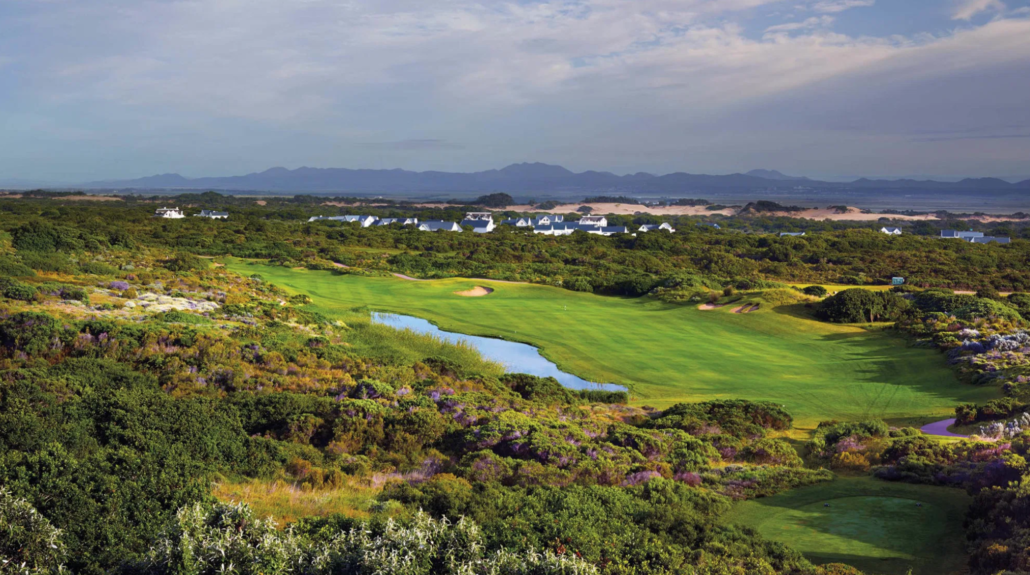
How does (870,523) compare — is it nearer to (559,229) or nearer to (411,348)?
(411,348)

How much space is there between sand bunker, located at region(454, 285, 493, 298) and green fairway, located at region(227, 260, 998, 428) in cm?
67

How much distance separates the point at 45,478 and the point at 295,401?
5436 mm

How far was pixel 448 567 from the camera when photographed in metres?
5.74

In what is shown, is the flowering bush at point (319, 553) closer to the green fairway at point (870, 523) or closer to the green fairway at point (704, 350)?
the green fairway at point (870, 523)

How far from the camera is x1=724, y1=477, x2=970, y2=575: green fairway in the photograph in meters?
7.26

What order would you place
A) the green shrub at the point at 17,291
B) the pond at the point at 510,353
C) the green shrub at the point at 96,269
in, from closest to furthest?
the green shrub at the point at 17,291, the pond at the point at 510,353, the green shrub at the point at 96,269

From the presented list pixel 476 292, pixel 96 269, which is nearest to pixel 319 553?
pixel 96 269

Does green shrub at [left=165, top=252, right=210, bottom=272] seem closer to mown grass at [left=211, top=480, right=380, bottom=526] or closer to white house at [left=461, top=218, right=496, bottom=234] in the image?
mown grass at [left=211, top=480, right=380, bottom=526]

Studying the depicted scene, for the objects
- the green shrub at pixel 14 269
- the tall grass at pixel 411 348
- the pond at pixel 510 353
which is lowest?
the pond at pixel 510 353

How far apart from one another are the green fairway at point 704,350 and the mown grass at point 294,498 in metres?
10.4

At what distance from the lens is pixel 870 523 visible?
26.9 feet

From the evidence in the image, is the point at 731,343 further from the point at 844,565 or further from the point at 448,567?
the point at 448,567

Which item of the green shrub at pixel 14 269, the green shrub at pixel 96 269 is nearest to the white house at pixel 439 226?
the green shrub at pixel 96 269

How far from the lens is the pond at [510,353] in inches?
795
